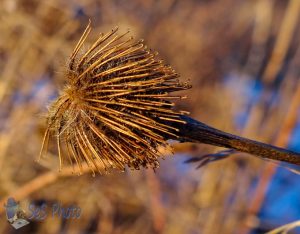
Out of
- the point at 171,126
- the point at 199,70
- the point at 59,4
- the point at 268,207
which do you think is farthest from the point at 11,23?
the point at 171,126

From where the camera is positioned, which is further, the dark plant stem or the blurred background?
the blurred background

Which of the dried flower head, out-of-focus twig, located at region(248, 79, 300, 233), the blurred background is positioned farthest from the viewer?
the blurred background

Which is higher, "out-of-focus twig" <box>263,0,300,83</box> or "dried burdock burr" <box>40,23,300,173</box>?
"out-of-focus twig" <box>263,0,300,83</box>

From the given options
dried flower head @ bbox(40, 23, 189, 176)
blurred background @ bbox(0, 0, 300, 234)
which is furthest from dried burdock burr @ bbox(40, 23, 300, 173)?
blurred background @ bbox(0, 0, 300, 234)

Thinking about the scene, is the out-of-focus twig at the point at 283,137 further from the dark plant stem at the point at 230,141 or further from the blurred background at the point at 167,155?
the dark plant stem at the point at 230,141

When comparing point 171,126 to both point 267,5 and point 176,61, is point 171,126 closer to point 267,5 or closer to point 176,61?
point 176,61

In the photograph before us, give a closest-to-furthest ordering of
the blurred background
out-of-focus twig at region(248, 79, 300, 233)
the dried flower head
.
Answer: the dried flower head
out-of-focus twig at region(248, 79, 300, 233)
the blurred background

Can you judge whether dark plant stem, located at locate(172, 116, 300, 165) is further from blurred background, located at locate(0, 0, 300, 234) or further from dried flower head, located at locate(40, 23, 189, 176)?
blurred background, located at locate(0, 0, 300, 234)
